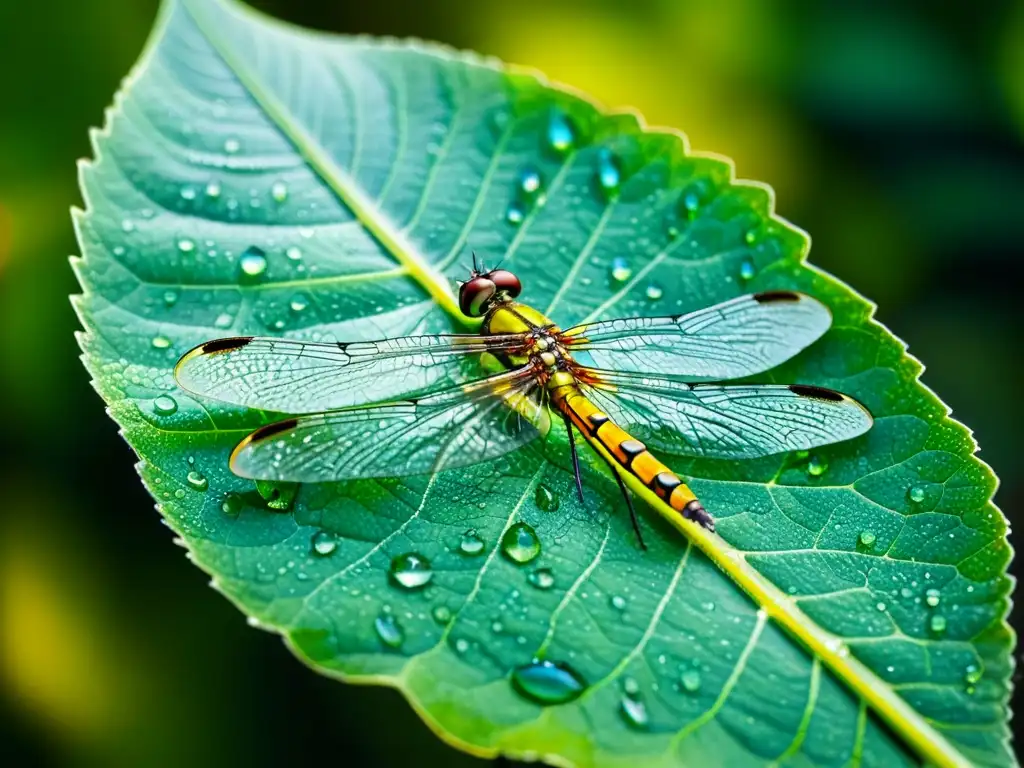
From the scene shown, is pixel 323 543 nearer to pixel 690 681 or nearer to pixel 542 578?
pixel 542 578

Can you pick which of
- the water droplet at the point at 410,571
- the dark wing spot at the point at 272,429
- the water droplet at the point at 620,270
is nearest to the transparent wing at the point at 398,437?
the dark wing spot at the point at 272,429

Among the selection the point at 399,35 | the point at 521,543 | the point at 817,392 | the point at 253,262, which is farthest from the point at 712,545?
the point at 399,35

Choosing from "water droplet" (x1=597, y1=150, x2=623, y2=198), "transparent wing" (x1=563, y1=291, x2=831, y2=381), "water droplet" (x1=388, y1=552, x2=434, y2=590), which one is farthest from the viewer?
"water droplet" (x1=597, y1=150, x2=623, y2=198)

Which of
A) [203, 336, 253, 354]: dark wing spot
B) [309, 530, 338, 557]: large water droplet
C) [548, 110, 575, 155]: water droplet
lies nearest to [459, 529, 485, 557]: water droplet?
[309, 530, 338, 557]: large water droplet

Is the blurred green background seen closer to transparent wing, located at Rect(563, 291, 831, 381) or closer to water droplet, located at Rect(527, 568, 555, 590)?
water droplet, located at Rect(527, 568, 555, 590)

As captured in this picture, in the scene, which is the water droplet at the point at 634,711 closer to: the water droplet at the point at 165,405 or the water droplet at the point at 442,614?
the water droplet at the point at 442,614
